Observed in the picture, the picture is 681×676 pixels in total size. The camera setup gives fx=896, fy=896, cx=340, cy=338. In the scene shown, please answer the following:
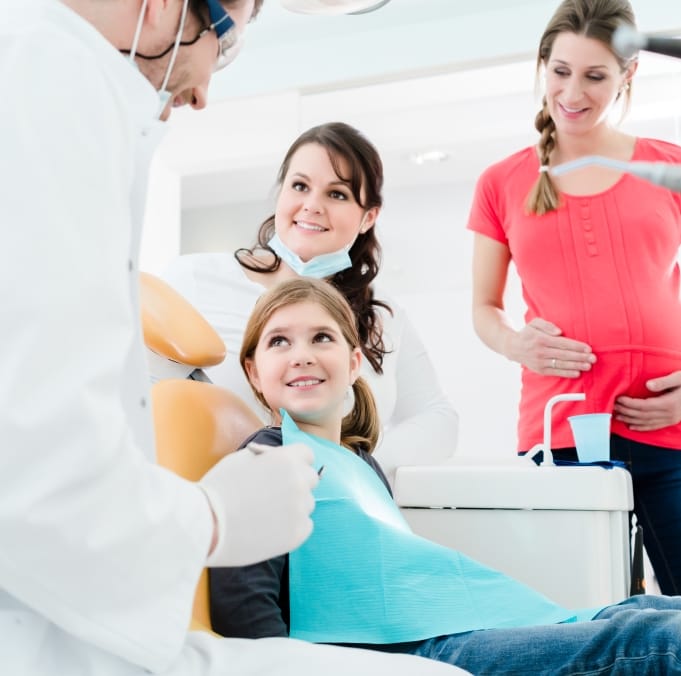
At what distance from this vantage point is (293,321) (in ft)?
5.12

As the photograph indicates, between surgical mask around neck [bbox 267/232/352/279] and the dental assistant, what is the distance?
0.39 metres

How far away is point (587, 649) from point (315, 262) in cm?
107

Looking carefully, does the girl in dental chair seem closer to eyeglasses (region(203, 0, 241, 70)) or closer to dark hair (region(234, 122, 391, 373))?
dark hair (region(234, 122, 391, 373))

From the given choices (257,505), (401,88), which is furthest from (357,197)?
(401,88)

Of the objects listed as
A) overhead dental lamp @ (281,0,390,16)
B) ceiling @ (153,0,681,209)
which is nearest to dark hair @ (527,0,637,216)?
overhead dental lamp @ (281,0,390,16)

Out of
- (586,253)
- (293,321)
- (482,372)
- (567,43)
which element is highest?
(567,43)

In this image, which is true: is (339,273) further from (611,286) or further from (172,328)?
(172,328)

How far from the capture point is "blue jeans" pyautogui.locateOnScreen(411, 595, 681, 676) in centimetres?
113

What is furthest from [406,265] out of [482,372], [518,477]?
[518,477]

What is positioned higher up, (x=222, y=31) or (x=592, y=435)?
(x=222, y=31)

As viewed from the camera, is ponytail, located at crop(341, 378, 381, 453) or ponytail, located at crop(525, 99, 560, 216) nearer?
ponytail, located at crop(341, 378, 381, 453)

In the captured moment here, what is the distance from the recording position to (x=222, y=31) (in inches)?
37.4

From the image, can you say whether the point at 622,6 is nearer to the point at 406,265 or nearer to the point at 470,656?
the point at 470,656

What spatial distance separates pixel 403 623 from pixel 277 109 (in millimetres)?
3331
